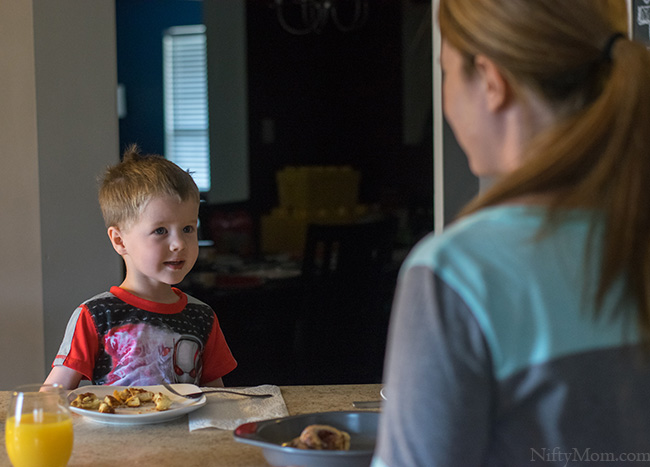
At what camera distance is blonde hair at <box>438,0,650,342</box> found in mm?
519

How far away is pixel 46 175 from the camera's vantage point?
265cm

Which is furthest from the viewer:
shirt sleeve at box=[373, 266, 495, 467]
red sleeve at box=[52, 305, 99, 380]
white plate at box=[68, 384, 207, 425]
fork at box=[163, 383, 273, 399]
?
red sleeve at box=[52, 305, 99, 380]

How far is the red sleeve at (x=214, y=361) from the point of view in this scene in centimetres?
156

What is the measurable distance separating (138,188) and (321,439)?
2.94 ft

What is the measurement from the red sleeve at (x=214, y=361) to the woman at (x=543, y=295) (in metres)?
1.08

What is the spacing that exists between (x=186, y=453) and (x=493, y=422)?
550 mm

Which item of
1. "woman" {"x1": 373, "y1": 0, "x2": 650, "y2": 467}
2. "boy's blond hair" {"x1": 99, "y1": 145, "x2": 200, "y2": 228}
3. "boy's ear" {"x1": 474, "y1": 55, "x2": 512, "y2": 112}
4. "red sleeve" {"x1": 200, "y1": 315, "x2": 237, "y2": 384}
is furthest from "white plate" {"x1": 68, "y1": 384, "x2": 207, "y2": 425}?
"boy's ear" {"x1": 474, "y1": 55, "x2": 512, "y2": 112}

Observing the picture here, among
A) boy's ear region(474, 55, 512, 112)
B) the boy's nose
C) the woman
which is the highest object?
boy's ear region(474, 55, 512, 112)

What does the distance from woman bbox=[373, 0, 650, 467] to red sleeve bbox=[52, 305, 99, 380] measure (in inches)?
40.1

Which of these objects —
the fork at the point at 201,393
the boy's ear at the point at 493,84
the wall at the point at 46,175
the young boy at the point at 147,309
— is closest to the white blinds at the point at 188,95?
the wall at the point at 46,175

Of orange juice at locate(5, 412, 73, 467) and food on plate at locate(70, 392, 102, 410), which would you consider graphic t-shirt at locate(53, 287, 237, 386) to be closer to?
food on plate at locate(70, 392, 102, 410)

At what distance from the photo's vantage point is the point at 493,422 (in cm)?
52

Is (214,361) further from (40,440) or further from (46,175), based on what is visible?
(46,175)

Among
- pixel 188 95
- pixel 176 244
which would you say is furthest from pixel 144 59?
pixel 176 244
